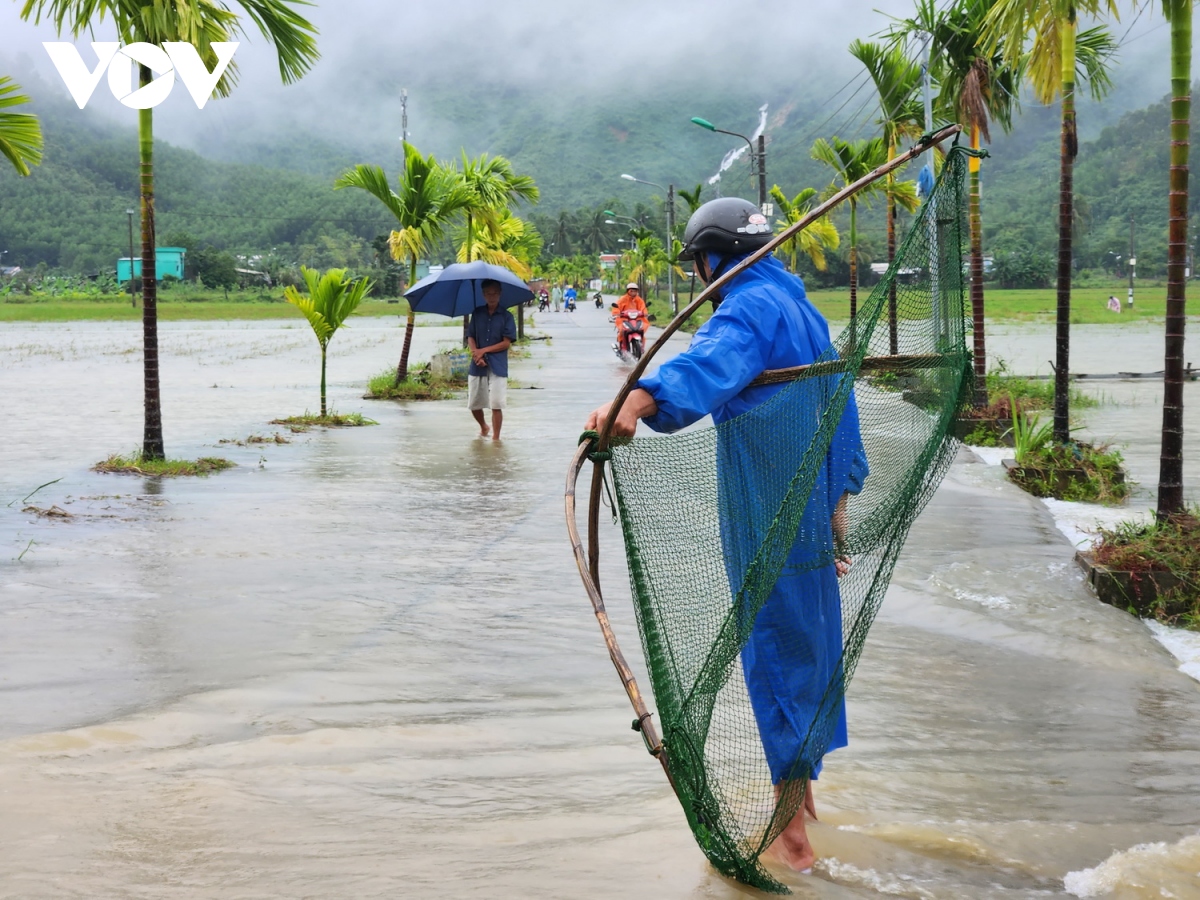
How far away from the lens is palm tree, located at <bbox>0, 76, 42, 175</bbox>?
9664mm

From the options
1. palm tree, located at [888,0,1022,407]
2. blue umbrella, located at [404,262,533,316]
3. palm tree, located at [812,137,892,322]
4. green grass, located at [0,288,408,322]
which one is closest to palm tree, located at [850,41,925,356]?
palm tree, located at [812,137,892,322]

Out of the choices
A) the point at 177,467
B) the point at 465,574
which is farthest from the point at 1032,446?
the point at 177,467

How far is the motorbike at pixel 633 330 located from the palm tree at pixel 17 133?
55.6 feet

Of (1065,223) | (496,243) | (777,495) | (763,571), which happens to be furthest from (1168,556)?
(496,243)

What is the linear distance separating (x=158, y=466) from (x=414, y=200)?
375 inches

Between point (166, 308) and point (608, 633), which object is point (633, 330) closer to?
point (608, 633)

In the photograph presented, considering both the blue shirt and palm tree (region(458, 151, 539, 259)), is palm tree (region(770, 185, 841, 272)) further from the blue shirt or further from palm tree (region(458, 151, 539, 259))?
the blue shirt

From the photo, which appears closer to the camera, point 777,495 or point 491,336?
point 777,495

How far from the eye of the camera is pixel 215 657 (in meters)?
5.81

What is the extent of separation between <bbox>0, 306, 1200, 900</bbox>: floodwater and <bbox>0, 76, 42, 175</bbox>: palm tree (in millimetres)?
2645

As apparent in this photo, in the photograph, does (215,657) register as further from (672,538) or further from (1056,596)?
(1056,596)

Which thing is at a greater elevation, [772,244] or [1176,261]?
[1176,261]

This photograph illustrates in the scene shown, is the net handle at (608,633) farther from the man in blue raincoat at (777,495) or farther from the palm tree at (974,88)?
the palm tree at (974,88)

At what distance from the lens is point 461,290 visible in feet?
51.1
